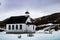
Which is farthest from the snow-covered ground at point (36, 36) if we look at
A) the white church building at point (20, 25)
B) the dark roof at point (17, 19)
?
the dark roof at point (17, 19)

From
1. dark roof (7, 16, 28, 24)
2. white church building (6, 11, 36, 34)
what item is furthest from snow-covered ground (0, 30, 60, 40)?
dark roof (7, 16, 28, 24)

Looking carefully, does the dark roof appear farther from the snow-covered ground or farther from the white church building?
the snow-covered ground

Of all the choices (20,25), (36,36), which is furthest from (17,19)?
(36,36)

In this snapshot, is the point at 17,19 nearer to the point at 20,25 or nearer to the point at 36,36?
the point at 20,25

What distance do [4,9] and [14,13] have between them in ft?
0.64

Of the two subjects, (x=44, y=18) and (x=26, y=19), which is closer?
(x=44, y=18)

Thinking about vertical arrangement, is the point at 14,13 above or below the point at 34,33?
above

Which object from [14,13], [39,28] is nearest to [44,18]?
[39,28]

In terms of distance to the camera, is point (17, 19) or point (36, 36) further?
point (17, 19)

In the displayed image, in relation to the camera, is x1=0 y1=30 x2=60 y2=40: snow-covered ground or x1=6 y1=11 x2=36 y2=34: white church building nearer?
x1=0 y1=30 x2=60 y2=40: snow-covered ground

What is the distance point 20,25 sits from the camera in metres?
4.59

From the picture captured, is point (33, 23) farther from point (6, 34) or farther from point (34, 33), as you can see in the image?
point (6, 34)

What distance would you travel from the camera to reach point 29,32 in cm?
445

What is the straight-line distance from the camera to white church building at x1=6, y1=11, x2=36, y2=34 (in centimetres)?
439
